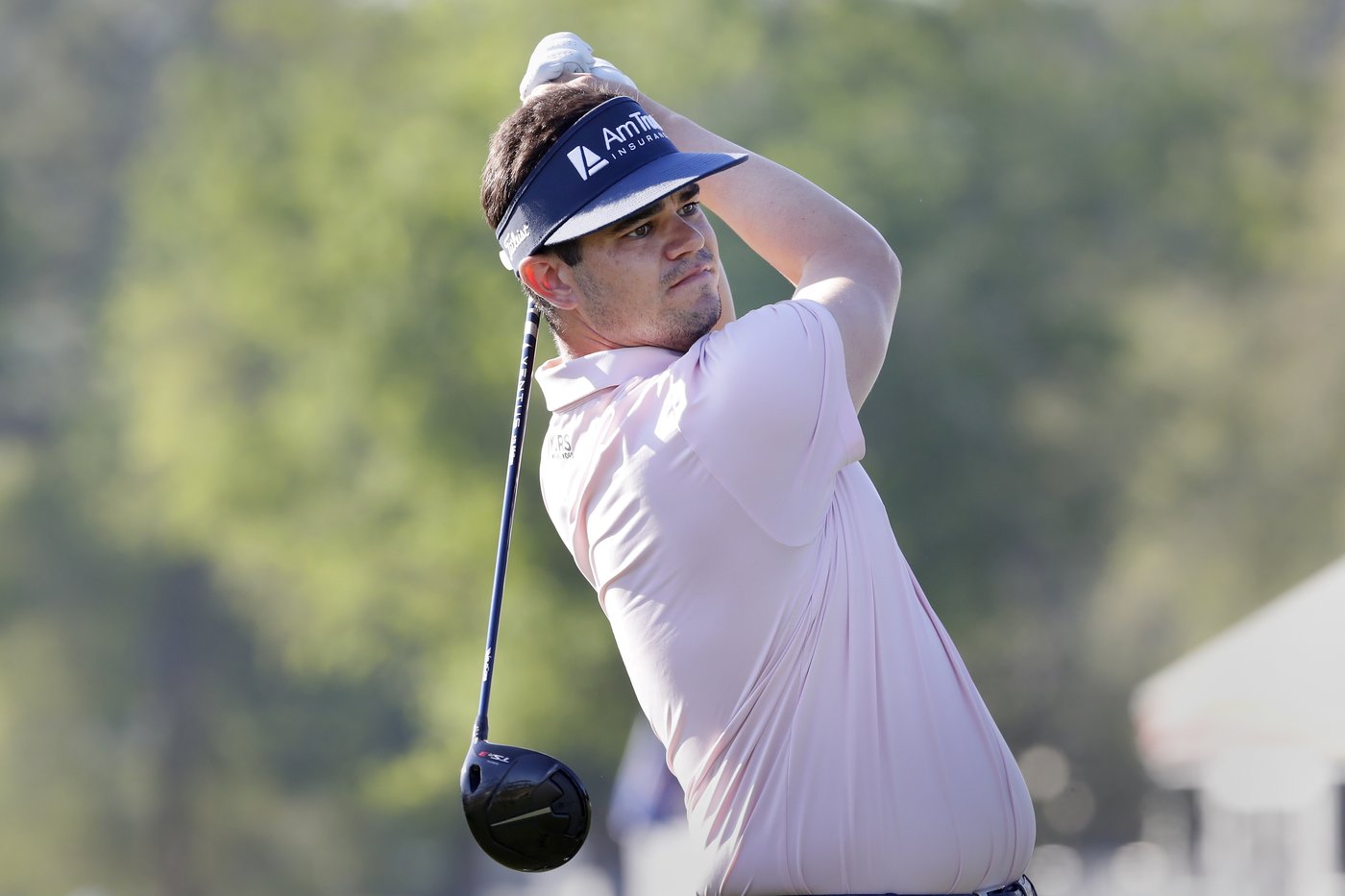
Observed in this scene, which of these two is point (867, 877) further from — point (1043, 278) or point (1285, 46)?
point (1285, 46)

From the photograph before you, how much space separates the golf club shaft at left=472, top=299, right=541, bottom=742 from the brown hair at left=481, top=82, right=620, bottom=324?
51mm

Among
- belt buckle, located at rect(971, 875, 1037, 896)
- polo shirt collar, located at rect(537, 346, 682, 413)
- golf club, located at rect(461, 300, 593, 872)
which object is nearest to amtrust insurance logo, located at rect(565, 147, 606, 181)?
polo shirt collar, located at rect(537, 346, 682, 413)

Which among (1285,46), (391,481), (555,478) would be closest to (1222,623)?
(1285,46)

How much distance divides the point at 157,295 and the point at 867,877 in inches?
1192

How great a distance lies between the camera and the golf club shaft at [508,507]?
289 cm

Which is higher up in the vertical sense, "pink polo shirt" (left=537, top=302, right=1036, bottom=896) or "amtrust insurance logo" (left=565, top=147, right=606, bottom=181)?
"amtrust insurance logo" (left=565, top=147, right=606, bottom=181)

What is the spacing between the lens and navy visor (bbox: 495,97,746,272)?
9.12ft

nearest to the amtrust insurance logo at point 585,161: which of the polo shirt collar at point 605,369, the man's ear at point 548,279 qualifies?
the man's ear at point 548,279

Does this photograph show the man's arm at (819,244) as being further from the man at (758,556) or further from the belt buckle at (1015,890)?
the belt buckle at (1015,890)

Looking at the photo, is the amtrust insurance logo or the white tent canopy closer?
the amtrust insurance logo

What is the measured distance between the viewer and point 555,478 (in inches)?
115

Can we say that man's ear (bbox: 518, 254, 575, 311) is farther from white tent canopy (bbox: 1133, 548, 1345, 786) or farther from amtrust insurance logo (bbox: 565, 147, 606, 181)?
white tent canopy (bbox: 1133, 548, 1345, 786)

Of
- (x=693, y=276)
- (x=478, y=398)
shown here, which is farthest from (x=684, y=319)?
(x=478, y=398)

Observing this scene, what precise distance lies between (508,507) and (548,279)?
0.34 m
